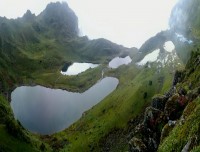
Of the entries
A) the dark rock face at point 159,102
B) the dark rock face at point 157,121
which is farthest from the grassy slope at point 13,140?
the dark rock face at point 157,121

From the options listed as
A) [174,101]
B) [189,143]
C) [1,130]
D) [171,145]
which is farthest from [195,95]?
[1,130]

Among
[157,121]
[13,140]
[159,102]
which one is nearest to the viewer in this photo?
[157,121]

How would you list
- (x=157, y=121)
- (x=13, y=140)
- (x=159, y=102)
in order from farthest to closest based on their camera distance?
(x=13, y=140), (x=159, y=102), (x=157, y=121)

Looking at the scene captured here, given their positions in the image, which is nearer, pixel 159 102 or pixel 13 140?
pixel 159 102

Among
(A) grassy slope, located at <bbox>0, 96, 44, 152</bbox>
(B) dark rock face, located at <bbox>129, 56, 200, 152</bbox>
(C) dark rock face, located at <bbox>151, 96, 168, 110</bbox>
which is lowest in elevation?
(B) dark rock face, located at <bbox>129, 56, 200, 152</bbox>

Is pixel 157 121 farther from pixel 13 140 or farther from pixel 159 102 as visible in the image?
pixel 13 140

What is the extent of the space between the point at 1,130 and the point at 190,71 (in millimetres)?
88477

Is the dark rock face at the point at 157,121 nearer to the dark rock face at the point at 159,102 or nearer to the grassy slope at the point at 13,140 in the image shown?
the dark rock face at the point at 159,102

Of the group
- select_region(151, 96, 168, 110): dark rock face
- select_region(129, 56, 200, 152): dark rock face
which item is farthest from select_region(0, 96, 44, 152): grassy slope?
select_region(129, 56, 200, 152): dark rock face

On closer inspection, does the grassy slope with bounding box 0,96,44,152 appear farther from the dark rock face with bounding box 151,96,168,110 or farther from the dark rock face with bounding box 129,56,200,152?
the dark rock face with bounding box 129,56,200,152

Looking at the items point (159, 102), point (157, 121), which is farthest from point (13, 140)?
point (157, 121)

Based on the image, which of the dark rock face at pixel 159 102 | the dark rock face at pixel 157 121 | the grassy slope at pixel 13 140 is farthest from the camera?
the grassy slope at pixel 13 140

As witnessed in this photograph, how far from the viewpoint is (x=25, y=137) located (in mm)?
164750

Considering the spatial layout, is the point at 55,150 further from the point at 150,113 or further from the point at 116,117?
the point at 150,113
